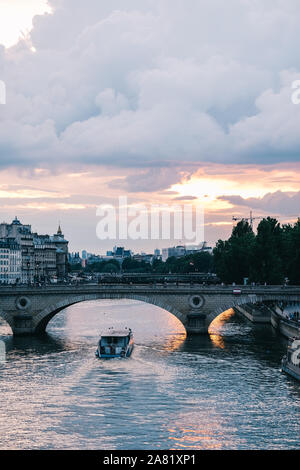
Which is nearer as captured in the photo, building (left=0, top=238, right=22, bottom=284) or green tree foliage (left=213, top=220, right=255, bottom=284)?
green tree foliage (left=213, top=220, right=255, bottom=284)

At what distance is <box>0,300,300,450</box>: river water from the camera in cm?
4216

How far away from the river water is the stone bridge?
2.84 meters

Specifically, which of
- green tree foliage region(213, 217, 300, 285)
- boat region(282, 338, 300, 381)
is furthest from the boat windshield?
green tree foliage region(213, 217, 300, 285)

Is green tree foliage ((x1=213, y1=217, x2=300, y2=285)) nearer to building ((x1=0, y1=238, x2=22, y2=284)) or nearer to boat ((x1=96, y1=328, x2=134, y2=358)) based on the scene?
boat ((x1=96, y1=328, x2=134, y2=358))

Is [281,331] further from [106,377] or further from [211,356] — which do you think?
[106,377]

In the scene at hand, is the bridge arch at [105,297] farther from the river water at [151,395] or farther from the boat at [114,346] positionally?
the boat at [114,346]

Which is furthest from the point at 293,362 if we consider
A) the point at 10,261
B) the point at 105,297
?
the point at 10,261

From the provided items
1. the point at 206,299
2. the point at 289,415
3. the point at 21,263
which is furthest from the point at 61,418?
the point at 21,263

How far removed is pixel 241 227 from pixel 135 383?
314 feet

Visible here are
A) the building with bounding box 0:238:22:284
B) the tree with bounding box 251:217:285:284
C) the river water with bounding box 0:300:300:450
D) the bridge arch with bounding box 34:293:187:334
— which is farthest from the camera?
the building with bounding box 0:238:22:284

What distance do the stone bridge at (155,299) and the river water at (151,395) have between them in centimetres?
284

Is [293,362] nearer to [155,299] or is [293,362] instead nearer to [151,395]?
[151,395]

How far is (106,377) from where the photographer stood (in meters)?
57.9

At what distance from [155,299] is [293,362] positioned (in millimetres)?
26422
